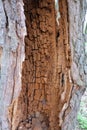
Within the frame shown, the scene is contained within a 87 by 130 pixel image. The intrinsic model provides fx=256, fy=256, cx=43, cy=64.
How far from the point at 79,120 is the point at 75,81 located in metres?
1.18

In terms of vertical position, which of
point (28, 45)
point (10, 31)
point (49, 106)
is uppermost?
point (10, 31)

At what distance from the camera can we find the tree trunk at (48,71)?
1.00 metres

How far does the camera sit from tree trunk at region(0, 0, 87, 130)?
997 mm

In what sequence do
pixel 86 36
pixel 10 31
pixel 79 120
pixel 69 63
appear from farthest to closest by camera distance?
pixel 79 120, pixel 86 36, pixel 69 63, pixel 10 31

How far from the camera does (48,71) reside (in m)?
1.33

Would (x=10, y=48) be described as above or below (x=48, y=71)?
above

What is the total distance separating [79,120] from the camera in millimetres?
2338

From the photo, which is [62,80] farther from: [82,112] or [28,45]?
[82,112]

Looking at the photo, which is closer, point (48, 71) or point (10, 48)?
point (10, 48)

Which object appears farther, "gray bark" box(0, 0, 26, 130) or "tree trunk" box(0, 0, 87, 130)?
"tree trunk" box(0, 0, 87, 130)

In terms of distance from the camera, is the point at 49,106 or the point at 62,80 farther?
the point at 49,106

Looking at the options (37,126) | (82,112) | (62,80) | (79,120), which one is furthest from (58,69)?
(82,112)

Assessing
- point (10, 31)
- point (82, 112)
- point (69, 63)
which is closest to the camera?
point (10, 31)

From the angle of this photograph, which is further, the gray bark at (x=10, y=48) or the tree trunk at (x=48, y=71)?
the tree trunk at (x=48, y=71)
